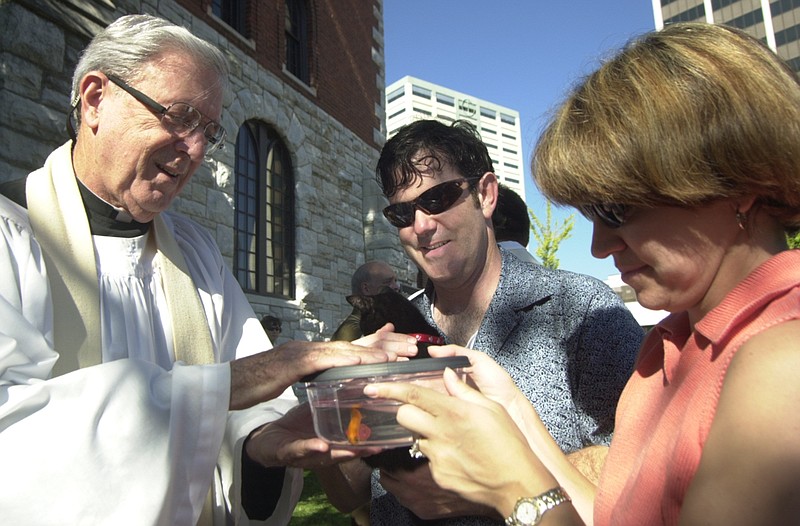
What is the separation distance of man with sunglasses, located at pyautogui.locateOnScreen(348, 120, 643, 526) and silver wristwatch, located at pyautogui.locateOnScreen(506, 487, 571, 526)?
47 centimetres

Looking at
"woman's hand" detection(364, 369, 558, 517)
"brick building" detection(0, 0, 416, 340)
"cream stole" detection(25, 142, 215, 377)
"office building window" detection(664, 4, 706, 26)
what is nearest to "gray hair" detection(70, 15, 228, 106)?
"cream stole" detection(25, 142, 215, 377)

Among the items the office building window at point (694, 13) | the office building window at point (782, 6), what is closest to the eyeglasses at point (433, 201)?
the office building window at point (782, 6)

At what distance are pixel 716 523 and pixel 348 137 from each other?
1114cm

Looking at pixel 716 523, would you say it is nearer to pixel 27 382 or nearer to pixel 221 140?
pixel 27 382

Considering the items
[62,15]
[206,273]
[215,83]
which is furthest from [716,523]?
[62,15]

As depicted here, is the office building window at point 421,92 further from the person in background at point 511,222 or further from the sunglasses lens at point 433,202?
the sunglasses lens at point 433,202

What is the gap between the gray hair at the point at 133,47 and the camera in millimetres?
2096

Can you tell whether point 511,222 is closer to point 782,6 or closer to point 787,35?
point 787,35

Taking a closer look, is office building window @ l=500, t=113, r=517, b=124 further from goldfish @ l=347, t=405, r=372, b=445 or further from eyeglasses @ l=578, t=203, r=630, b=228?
goldfish @ l=347, t=405, r=372, b=445

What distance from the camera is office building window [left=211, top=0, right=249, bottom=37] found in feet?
29.4

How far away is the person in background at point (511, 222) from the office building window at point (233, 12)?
7378 mm

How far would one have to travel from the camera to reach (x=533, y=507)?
42.1 inches

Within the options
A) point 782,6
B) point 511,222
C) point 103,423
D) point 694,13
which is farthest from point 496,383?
point 694,13

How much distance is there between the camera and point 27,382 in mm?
1432
